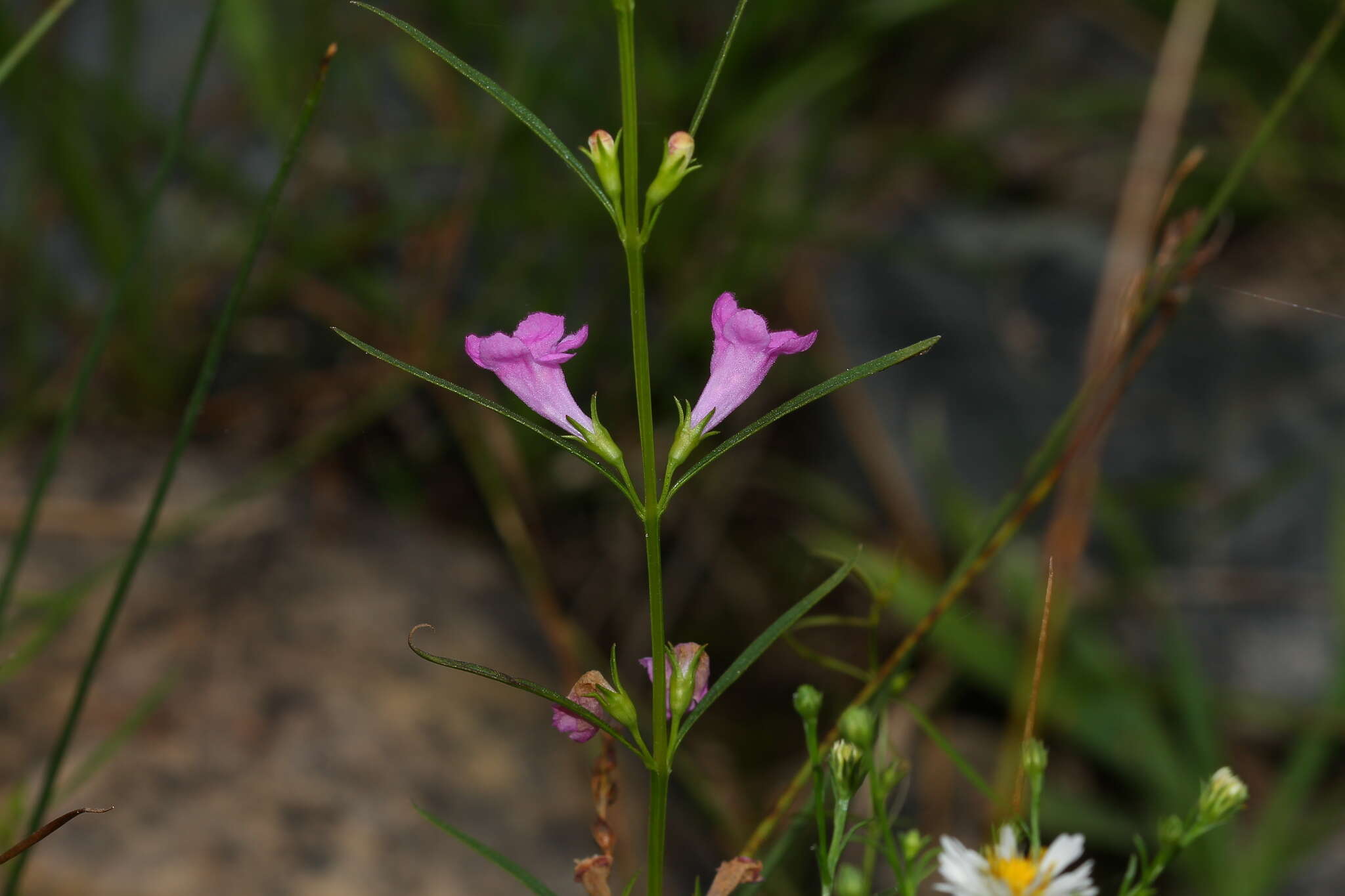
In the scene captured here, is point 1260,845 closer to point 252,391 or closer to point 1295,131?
point 1295,131

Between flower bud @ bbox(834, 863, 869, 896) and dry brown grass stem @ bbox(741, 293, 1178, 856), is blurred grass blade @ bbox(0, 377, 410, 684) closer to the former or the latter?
dry brown grass stem @ bbox(741, 293, 1178, 856)

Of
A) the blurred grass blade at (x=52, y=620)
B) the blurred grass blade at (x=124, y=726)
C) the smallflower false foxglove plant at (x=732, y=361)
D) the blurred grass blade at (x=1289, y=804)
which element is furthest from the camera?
the blurred grass blade at (x=1289, y=804)

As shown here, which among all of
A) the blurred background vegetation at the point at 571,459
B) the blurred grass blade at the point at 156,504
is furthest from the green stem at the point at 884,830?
the blurred background vegetation at the point at 571,459

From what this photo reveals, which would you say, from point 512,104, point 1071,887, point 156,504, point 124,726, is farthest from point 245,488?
point 1071,887

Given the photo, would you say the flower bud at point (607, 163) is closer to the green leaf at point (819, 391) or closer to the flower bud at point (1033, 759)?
the green leaf at point (819, 391)

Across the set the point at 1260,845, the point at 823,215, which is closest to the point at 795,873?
the point at 1260,845

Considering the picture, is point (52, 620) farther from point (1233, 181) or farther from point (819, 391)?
point (1233, 181)
